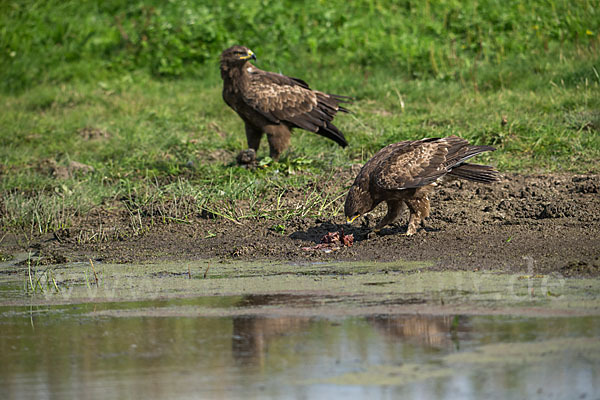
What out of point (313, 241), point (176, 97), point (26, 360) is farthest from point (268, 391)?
point (176, 97)

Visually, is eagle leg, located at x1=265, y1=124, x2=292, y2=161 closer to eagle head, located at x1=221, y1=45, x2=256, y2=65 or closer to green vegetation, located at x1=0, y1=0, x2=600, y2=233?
green vegetation, located at x1=0, y1=0, x2=600, y2=233

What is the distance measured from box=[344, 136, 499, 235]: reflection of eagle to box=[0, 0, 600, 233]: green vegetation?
0.91m

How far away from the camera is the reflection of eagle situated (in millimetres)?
7172

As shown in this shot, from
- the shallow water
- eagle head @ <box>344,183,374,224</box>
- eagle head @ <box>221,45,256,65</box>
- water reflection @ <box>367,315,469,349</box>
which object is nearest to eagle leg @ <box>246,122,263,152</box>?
eagle head @ <box>221,45,256,65</box>

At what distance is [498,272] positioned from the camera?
591 centimetres

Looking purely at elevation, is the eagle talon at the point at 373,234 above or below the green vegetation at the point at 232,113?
below

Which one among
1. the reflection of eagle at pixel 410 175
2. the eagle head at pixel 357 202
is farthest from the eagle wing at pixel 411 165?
the eagle head at pixel 357 202

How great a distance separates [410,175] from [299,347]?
10.1 feet

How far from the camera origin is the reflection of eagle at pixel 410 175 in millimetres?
7172

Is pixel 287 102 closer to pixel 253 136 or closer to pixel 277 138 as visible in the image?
pixel 277 138

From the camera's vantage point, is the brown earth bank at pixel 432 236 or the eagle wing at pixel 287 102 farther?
the eagle wing at pixel 287 102

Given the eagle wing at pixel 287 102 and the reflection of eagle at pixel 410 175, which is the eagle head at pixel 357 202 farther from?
the eagle wing at pixel 287 102

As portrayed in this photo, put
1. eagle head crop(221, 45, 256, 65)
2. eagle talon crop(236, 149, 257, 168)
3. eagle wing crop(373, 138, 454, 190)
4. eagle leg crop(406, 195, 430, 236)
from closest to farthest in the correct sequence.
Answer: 1. eagle wing crop(373, 138, 454, 190)
2. eagle leg crop(406, 195, 430, 236)
3. eagle talon crop(236, 149, 257, 168)
4. eagle head crop(221, 45, 256, 65)

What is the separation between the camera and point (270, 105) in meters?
9.86
